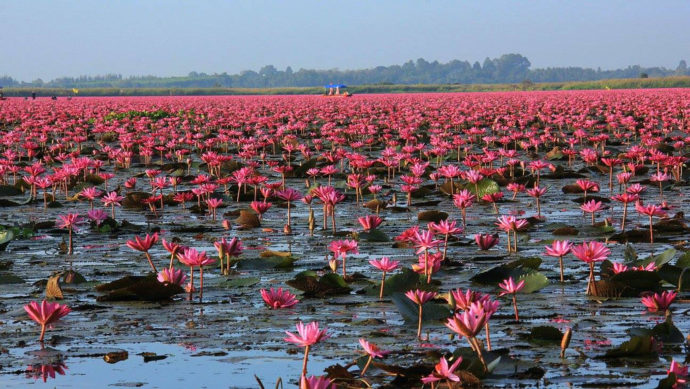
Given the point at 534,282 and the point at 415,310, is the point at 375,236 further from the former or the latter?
the point at 415,310

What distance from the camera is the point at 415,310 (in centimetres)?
453

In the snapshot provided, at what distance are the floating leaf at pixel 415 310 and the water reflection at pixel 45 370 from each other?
1.46 m

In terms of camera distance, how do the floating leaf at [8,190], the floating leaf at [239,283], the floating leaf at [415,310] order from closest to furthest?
the floating leaf at [415,310] → the floating leaf at [239,283] → the floating leaf at [8,190]

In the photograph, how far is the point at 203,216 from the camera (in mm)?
9180

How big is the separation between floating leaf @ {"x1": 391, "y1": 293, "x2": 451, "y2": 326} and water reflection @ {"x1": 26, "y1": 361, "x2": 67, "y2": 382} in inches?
57.4

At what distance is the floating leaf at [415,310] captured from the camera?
14.7ft

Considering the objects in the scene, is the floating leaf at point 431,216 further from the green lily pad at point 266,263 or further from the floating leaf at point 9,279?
the floating leaf at point 9,279

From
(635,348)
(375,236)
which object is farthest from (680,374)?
(375,236)

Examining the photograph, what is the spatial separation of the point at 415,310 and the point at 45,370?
160 centimetres

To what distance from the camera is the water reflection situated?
3.79m

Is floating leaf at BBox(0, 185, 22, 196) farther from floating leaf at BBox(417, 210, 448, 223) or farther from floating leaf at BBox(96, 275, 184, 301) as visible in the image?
floating leaf at BBox(96, 275, 184, 301)

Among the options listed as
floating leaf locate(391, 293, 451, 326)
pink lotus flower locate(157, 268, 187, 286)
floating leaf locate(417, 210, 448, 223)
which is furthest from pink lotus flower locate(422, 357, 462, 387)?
floating leaf locate(417, 210, 448, 223)

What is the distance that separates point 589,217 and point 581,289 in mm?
3374

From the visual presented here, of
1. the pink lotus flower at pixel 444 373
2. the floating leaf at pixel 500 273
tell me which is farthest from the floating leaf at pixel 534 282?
the pink lotus flower at pixel 444 373
